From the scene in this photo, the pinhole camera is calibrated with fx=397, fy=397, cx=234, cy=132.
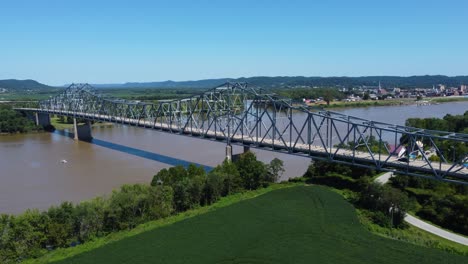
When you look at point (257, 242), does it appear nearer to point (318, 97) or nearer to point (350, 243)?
point (350, 243)

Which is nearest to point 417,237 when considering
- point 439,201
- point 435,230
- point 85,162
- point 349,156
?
point 435,230

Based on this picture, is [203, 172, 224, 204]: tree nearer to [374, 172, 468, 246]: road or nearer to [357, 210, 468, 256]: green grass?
[357, 210, 468, 256]: green grass

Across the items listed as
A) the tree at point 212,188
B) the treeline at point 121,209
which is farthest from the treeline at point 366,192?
the tree at point 212,188

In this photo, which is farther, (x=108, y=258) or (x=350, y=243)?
(x=350, y=243)

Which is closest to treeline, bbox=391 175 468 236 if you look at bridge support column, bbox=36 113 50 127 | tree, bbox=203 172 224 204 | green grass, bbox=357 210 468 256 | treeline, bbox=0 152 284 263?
green grass, bbox=357 210 468 256

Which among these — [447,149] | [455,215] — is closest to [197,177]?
[455,215]
